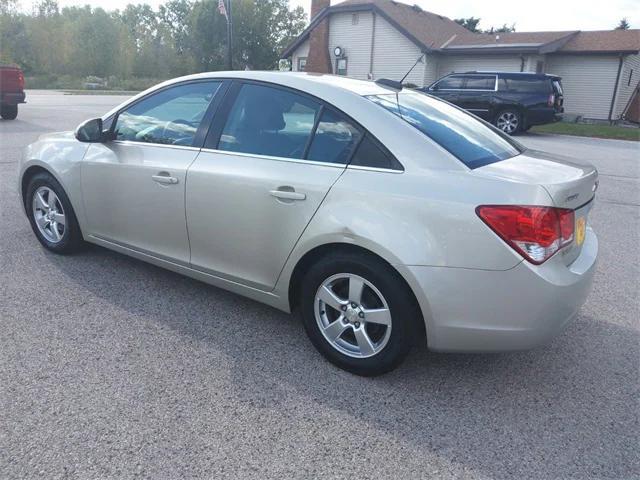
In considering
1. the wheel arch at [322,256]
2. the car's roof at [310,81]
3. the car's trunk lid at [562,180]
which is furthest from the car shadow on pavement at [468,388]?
the car's roof at [310,81]

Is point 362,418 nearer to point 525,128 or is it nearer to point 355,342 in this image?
point 355,342

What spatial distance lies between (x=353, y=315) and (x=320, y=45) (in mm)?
27996

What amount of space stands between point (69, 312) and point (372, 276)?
2.15 m

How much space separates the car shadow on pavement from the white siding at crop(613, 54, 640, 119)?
23320 millimetres

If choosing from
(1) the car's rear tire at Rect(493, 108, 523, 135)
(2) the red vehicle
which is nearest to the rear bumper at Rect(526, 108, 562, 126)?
(1) the car's rear tire at Rect(493, 108, 523, 135)

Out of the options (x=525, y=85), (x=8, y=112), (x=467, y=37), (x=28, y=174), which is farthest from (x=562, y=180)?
(x=467, y=37)

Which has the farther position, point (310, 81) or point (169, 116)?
point (169, 116)

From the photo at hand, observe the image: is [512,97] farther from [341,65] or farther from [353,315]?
[353,315]

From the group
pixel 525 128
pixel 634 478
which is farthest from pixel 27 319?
pixel 525 128

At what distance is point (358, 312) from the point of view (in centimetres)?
286

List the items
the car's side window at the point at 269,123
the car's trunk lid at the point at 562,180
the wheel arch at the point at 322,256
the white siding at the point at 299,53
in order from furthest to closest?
1. the white siding at the point at 299,53
2. the car's side window at the point at 269,123
3. the wheel arch at the point at 322,256
4. the car's trunk lid at the point at 562,180

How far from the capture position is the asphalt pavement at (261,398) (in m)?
2.31

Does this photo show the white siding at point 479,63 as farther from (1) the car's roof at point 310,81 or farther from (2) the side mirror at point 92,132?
(2) the side mirror at point 92,132

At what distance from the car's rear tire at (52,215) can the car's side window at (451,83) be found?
15.4m
